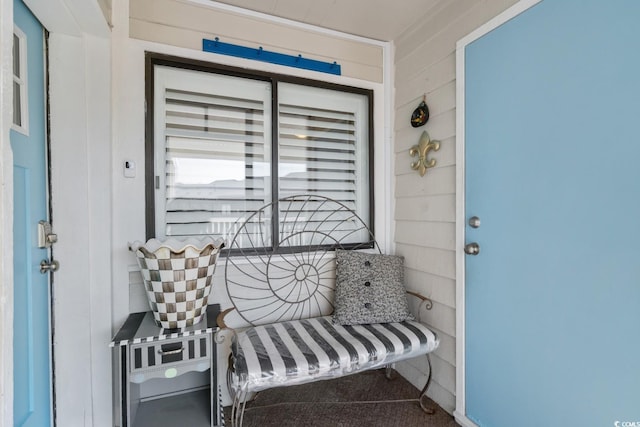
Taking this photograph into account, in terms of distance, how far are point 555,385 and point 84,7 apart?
246cm

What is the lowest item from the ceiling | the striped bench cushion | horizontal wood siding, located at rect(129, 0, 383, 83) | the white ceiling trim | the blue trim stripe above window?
the striped bench cushion

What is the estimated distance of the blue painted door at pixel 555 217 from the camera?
106 centimetres

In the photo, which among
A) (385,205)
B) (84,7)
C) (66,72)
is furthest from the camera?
(385,205)

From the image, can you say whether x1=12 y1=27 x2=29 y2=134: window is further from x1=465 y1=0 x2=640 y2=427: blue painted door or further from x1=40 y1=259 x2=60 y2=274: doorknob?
x1=465 y1=0 x2=640 y2=427: blue painted door

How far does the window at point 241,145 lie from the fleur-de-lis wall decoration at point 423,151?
39 centimetres

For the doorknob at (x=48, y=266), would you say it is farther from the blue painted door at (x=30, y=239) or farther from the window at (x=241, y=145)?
the window at (x=241, y=145)

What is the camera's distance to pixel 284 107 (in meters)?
2.05

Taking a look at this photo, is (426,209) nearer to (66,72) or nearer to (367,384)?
(367,384)

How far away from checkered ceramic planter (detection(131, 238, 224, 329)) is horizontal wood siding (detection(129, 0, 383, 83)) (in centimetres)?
117

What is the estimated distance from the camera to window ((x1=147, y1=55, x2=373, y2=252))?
1.77 metres

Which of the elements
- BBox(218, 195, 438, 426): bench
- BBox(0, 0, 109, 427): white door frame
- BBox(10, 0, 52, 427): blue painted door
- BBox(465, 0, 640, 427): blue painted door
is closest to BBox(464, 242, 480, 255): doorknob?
BBox(465, 0, 640, 427): blue painted door

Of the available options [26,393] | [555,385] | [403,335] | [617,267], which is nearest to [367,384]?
[403,335]
